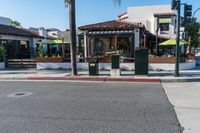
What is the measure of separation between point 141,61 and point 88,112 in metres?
7.83

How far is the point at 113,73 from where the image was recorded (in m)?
15.3

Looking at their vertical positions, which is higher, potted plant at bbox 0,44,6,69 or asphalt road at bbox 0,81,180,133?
potted plant at bbox 0,44,6,69

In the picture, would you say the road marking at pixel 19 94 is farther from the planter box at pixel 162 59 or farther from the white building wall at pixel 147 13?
the white building wall at pixel 147 13

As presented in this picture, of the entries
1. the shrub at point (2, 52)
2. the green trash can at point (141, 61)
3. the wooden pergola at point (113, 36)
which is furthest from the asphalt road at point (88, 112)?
the shrub at point (2, 52)

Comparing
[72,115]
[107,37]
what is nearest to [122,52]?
[107,37]

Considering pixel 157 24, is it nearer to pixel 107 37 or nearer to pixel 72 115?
pixel 107 37

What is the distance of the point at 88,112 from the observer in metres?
Answer: 7.47

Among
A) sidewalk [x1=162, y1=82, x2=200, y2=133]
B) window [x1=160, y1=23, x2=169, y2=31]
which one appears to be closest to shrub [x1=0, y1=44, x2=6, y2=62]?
sidewalk [x1=162, y1=82, x2=200, y2=133]

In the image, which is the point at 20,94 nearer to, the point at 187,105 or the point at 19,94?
the point at 19,94

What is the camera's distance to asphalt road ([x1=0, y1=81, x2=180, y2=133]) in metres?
6.07

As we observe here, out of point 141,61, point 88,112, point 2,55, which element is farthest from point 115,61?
point 2,55

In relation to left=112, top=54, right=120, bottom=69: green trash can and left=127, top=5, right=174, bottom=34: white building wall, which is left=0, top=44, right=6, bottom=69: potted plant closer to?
left=112, top=54, right=120, bottom=69: green trash can

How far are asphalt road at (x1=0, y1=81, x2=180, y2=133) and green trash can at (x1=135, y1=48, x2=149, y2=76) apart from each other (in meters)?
3.88

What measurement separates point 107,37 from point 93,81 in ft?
24.8
